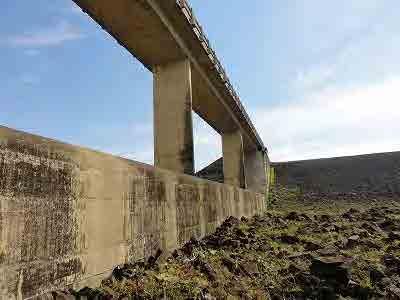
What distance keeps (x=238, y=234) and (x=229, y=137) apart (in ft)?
46.7

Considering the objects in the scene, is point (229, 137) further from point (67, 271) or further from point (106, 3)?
point (67, 271)

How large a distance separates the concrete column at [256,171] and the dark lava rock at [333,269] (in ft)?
76.6

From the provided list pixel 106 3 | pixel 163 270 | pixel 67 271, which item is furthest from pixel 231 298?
pixel 106 3

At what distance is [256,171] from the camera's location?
28578mm

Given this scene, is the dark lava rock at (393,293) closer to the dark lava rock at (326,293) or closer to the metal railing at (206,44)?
the dark lava rock at (326,293)

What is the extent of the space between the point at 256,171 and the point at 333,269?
23.8 meters

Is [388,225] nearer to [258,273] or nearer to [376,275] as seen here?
[376,275]

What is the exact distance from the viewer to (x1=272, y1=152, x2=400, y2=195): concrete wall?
32.6 metres

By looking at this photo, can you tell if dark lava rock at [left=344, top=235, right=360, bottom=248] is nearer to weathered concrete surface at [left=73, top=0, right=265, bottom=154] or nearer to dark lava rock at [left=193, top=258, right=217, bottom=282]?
dark lava rock at [left=193, top=258, right=217, bottom=282]

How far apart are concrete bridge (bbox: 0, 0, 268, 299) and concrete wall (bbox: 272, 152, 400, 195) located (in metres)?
23.1

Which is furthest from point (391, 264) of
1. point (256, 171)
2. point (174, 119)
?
point (256, 171)

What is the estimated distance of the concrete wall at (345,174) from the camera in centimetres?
3256

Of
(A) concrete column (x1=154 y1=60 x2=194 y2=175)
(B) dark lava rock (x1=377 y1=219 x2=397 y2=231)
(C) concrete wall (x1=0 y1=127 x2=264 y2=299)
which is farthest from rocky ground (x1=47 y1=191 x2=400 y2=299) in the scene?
(A) concrete column (x1=154 y1=60 x2=194 y2=175)

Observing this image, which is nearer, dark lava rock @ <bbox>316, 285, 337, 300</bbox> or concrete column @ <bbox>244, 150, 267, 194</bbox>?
dark lava rock @ <bbox>316, 285, 337, 300</bbox>
